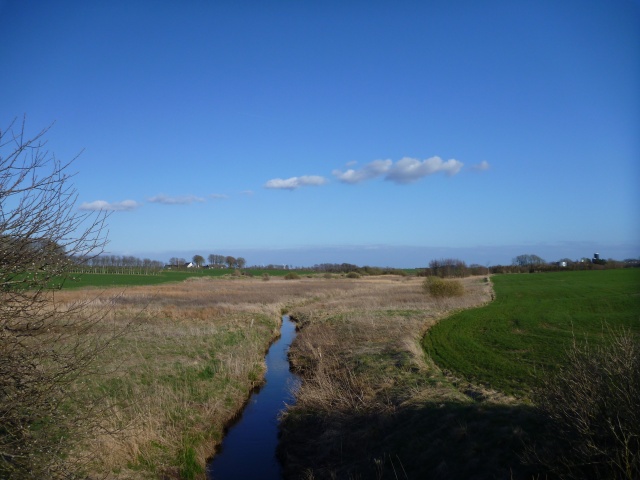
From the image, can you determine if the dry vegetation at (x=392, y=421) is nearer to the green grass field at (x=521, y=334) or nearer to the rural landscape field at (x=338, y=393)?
the rural landscape field at (x=338, y=393)

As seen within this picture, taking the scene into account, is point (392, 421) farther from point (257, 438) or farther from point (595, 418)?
point (595, 418)

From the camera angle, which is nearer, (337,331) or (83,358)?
(83,358)

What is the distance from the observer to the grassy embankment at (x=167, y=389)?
10.0 meters

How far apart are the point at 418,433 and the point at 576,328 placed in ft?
62.7

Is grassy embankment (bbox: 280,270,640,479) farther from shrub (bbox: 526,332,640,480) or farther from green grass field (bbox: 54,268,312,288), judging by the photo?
green grass field (bbox: 54,268,312,288)

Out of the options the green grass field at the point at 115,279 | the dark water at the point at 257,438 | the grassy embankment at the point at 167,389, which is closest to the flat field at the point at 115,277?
the green grass field at the point at 115,279

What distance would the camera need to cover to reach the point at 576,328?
2591 centimetres

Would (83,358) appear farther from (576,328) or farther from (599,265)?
(599,265)

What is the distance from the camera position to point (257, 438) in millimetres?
14203

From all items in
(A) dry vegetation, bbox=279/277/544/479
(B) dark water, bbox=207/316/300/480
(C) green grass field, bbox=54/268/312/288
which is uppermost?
(C) green grass field, bbox=54/268/312/288

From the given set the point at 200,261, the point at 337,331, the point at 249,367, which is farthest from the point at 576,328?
the point at 200,261

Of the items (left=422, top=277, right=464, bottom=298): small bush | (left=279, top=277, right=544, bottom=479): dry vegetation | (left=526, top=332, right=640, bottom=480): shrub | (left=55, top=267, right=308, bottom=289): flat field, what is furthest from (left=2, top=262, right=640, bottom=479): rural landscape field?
(left=422, top=277, right=464, bottom=298): small bush

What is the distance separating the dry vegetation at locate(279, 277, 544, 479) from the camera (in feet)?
29.4

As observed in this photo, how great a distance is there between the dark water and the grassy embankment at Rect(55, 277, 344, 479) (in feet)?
1.38
